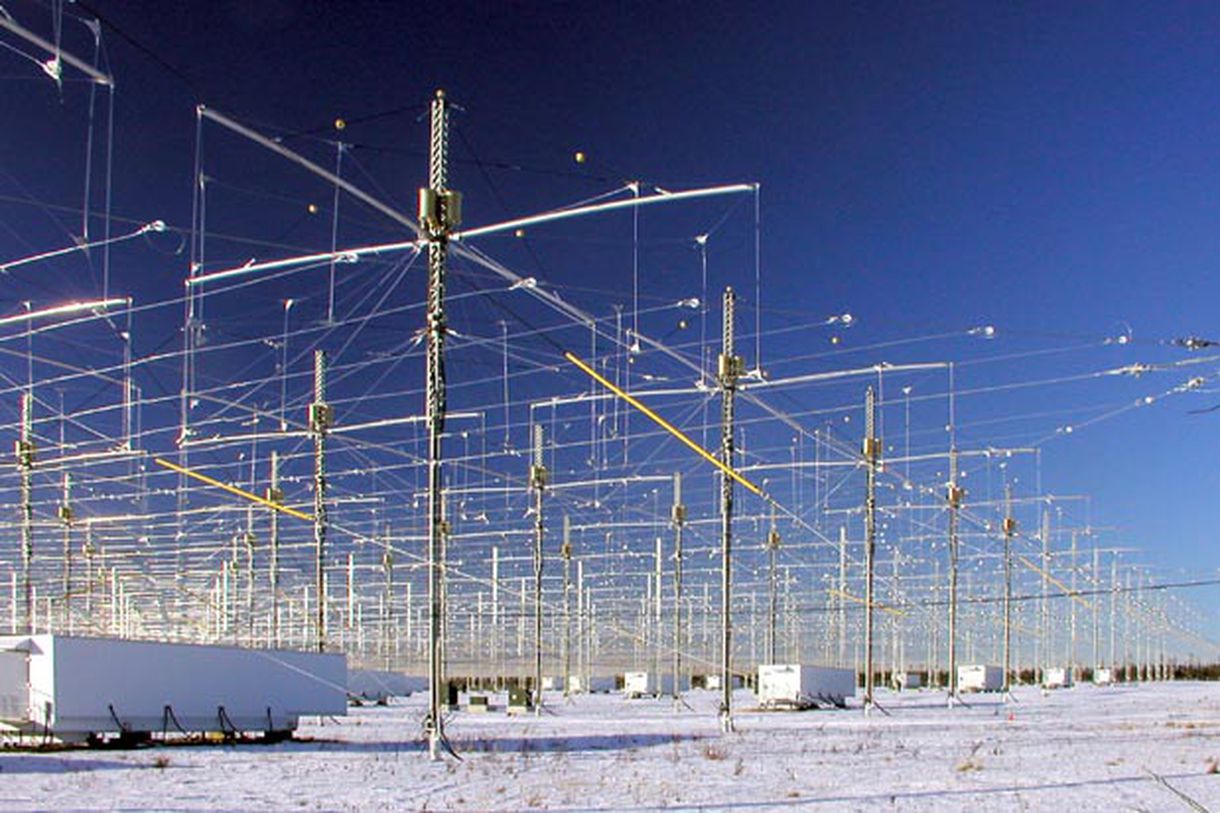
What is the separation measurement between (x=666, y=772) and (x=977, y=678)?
80.9m

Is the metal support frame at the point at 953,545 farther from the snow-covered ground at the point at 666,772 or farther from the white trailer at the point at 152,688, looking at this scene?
the white trailer at the point at 152,688

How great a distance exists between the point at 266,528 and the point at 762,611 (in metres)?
36.0

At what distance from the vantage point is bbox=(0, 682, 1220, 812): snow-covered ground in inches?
790

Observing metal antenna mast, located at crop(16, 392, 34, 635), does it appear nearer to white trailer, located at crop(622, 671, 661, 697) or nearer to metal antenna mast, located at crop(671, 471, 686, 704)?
metal antenna mast, located at crop(671, 471, 686, 704)

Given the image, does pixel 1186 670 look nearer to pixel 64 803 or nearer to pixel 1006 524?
pixel 1006 524

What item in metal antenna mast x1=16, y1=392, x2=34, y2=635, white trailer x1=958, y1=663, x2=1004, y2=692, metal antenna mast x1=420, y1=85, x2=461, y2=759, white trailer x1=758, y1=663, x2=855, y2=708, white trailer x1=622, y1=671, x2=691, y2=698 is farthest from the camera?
white trailer x1=958, y1=663, x2=1004, y2=692

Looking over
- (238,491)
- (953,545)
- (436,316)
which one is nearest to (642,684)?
(953,545)

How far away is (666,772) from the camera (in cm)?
2497

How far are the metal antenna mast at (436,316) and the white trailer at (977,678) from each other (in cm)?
7698

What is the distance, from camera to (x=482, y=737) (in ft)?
127

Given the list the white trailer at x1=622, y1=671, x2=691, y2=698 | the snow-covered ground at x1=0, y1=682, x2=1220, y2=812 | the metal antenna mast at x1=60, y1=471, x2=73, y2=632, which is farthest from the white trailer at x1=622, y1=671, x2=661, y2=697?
the snow-covered ground at x1=0, y1=682, x2=1220, y2=812

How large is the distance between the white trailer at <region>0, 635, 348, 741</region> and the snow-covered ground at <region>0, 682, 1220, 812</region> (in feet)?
4.54

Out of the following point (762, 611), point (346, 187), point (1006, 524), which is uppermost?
point (346, 187)

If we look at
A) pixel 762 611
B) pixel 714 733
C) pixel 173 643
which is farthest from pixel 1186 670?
pixel 173 643
